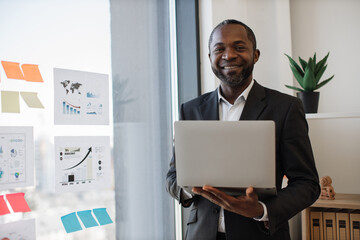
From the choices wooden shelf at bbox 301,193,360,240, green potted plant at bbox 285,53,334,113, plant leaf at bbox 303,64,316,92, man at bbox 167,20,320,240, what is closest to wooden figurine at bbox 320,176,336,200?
wooden shelf at bbox 301,193,360,240

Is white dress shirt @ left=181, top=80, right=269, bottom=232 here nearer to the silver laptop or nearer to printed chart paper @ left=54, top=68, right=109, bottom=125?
the silver laptop

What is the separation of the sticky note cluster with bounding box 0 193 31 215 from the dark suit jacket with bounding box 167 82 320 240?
0.65 metres

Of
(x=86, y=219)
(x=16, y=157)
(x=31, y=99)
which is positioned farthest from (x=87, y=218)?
(x=31, y=99)

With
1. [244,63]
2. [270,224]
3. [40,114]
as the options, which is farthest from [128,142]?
[270,224]

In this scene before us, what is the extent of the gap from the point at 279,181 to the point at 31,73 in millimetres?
1117

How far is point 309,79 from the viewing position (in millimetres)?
2336

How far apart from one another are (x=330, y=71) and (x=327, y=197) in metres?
0.87

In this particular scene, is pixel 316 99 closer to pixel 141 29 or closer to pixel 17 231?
pixel 141 29

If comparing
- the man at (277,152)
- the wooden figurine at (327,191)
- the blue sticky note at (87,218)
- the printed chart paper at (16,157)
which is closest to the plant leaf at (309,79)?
the wooden figurine at (327,191)

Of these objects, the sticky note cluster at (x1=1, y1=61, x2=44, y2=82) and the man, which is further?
the sticky note cluster at (x1=1, y1=61, x2=44, y2=82)

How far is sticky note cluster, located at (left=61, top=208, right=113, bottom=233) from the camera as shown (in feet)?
5.96

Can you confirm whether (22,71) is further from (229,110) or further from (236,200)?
(236,200)

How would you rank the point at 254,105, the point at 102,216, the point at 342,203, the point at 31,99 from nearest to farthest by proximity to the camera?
the point at 254,105 < the point at 31,99 < the point at 102,216 < the point at 342,203

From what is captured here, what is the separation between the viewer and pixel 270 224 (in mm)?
1215
